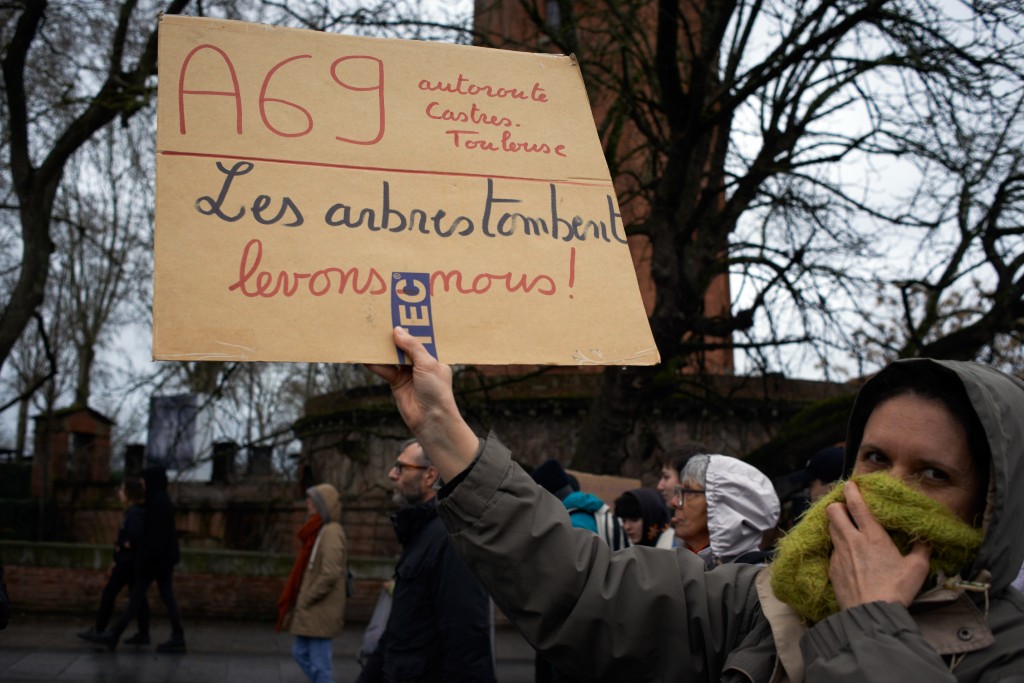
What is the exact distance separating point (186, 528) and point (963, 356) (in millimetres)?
14582

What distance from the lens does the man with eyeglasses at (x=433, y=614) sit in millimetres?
4246

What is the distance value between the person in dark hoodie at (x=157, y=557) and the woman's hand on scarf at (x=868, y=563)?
29.5 feet

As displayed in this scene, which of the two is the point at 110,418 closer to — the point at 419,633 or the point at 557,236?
the point at 419,633

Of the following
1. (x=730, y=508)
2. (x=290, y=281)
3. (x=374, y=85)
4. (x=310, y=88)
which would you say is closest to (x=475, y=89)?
(x=374, y=85)

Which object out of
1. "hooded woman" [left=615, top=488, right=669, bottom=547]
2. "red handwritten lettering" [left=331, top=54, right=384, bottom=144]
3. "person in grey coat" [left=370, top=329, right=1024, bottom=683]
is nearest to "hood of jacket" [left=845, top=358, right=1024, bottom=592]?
"person in grey coat" [left=370, top=329, right=1024, bottom=683]

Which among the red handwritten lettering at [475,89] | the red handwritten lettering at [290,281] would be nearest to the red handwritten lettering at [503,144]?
the red handwritten lettering at [475,89]

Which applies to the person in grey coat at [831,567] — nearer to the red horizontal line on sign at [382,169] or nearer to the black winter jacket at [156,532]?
the red horizontal line on sign at [382,169]

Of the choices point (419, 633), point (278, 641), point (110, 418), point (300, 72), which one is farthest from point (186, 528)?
point (300, 72)

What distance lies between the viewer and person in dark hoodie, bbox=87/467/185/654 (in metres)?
9.73

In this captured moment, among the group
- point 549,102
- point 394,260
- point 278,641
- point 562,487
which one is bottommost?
point 278,641

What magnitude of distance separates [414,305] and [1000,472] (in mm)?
1166

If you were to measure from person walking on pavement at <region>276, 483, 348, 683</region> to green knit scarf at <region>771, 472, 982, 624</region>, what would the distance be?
5888 millimetres

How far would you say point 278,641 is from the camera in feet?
37.0

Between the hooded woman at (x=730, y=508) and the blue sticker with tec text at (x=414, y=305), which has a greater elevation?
the blue sticker with tec text at (x=414, y=305)
